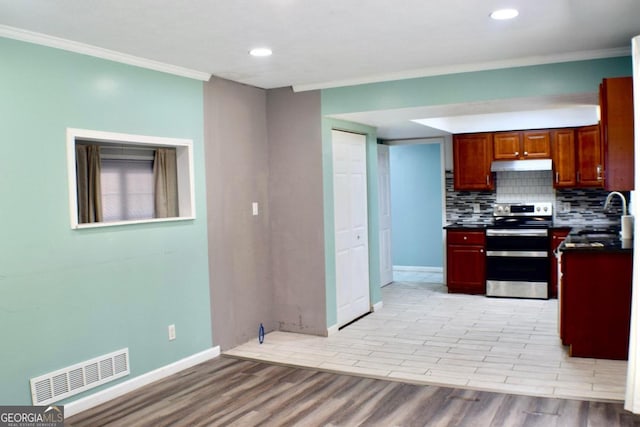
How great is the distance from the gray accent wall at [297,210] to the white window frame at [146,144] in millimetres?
1172

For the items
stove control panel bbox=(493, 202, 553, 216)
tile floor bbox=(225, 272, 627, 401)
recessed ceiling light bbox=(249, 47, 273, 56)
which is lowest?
tile floor bbox=(225, 272, 627, 401)

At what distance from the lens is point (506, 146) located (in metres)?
7.48

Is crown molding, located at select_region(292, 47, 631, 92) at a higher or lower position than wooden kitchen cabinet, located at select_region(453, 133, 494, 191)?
higher

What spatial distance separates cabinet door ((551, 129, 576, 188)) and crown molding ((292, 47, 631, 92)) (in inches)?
116

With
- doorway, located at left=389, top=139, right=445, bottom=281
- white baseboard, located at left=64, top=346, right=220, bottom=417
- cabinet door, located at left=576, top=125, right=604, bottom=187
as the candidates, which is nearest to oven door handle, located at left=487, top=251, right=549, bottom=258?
cabinet door, located at left=576, top=125, right=604, bottom=187

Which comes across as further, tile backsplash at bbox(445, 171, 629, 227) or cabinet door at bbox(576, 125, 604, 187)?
tile backsplash at bbox(445, 171, 629, 227)

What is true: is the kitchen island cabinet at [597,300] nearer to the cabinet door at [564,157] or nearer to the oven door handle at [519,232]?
the oven door handle at [519,232]

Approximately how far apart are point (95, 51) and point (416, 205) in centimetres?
634

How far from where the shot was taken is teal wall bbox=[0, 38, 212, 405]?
3367 mm

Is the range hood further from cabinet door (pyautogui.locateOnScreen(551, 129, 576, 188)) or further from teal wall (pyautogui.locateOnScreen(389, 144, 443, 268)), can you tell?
teal wall (pyautogui.locateOnScreen(389, 144, 443, 268))

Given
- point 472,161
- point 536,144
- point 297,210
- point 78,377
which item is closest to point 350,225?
point 297,210

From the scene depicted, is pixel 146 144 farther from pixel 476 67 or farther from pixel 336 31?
pixel 476 67

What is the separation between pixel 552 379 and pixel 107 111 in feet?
12.1

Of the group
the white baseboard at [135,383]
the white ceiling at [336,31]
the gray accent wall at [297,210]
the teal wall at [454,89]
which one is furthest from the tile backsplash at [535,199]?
the white baseboard at [135,383]
